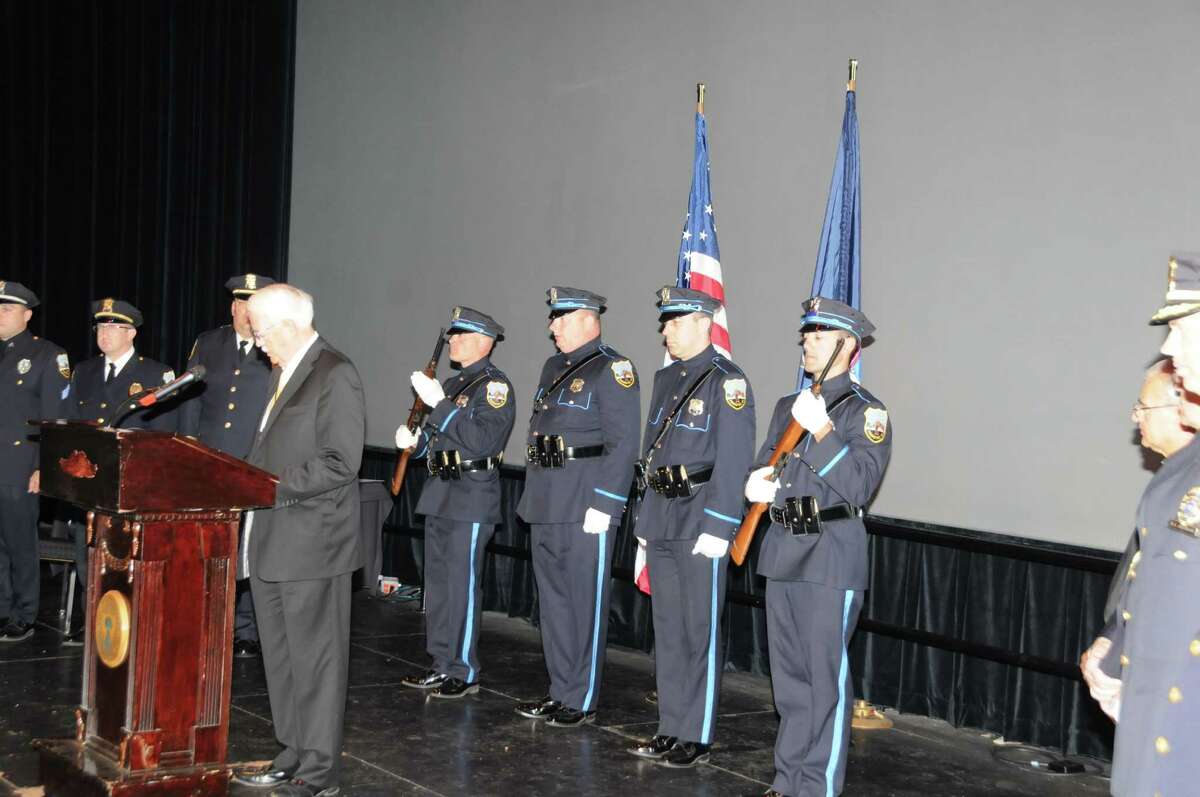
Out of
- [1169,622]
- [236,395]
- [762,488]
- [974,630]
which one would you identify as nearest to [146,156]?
[236,395]

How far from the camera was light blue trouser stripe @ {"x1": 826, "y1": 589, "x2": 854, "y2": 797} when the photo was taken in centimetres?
379

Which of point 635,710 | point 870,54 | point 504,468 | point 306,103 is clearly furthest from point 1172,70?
point 306,103

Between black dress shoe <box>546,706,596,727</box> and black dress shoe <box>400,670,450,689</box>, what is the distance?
2.06 ft

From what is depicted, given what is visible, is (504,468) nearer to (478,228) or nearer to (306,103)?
(478,228)

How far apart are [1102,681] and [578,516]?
2.80m

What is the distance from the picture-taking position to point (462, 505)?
523cm

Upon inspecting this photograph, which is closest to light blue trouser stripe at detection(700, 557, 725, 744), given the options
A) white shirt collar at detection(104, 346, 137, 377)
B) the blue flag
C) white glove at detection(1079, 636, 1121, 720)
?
the blue flag

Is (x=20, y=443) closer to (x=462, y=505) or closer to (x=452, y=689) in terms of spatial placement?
(x=462, y=505)

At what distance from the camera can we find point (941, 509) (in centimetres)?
515

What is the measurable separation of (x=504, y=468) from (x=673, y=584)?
8.23 feet

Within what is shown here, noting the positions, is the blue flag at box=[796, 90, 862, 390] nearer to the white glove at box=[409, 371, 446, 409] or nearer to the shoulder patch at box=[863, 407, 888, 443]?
the shoulder patch at box=[863, 407, 888, 443]

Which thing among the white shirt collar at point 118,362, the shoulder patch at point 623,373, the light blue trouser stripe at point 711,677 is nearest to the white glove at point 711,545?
the light blue trouser stripe at point 711,677

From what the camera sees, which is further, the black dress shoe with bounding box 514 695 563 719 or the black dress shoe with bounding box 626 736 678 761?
the black dress shoe with bounding box 514 695 563 719

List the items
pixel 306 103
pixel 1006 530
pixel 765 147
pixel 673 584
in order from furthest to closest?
pixel 306 103
pixel 765 147
pixel 1006 530
pixel 673 584
